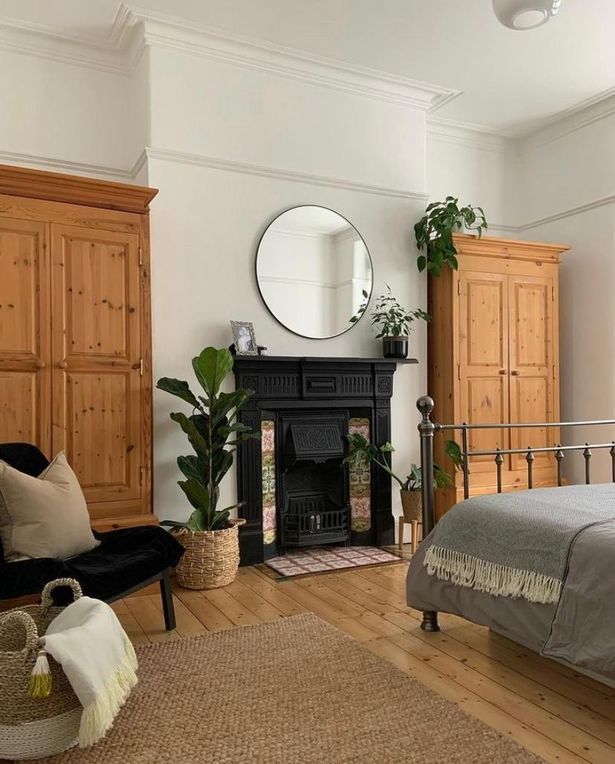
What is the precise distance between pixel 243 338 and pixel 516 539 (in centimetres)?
233

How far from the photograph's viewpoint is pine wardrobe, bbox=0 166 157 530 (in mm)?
3588

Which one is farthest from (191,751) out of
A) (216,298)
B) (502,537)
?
(216,298)

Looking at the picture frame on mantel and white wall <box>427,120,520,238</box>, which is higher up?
white wall <box>427,120,520,238</box>

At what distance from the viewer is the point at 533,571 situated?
2393mm

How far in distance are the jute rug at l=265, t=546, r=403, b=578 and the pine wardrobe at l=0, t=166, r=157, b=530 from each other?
0.93m

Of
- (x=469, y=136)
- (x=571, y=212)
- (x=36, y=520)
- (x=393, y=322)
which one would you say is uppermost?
(x=469, y=136)

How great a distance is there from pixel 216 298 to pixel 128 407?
3.16ft

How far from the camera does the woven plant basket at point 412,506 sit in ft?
14.7

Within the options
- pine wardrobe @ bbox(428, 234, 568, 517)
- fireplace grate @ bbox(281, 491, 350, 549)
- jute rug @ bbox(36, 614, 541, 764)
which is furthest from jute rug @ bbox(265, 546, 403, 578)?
jute rug @ bbox(36, 614, 541, 764)

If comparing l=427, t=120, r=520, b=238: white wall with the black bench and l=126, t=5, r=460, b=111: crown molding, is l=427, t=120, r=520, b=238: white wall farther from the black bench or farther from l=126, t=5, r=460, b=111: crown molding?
the black bench

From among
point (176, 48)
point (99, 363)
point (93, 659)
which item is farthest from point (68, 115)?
point (93, 659)

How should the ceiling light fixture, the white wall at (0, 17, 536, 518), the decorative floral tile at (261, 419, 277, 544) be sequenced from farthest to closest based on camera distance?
the decorative floral tile at (261, 419, 277, 544) → the white wall at (0, 17, 536, 518) → the ceiling light fixture

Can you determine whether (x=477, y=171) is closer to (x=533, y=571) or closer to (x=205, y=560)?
(x=205, y=560)

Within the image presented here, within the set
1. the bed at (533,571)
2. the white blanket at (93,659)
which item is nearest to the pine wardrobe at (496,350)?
the bed at (533,571)
